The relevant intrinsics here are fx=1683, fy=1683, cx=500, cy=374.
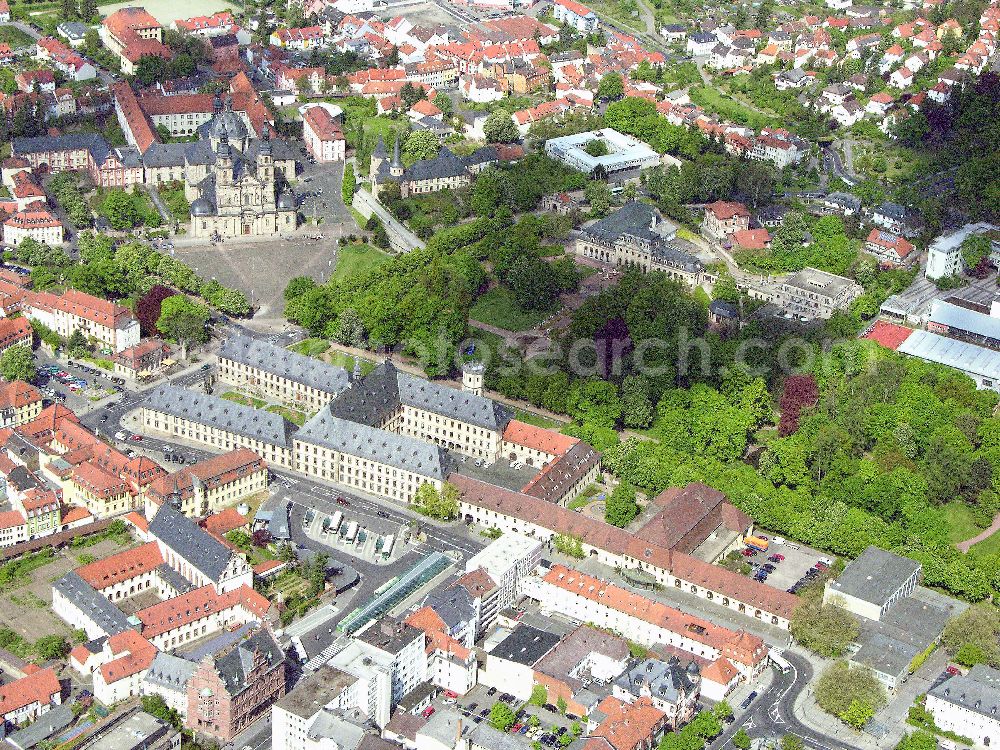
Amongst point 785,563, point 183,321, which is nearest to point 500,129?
point 183,321

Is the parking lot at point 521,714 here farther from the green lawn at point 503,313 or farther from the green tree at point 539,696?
the green lawn at point 503,313

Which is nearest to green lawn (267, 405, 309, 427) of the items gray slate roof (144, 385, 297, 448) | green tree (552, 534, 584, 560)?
gray slate roof (144, 385, 297, 448)

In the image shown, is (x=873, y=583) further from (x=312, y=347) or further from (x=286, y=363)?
(x=312, y=347)

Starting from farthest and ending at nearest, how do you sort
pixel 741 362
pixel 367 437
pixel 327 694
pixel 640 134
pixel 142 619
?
pixel 640 134, pixel 741 362, pixel 367 437, pixel 142 619, pixel 327 694

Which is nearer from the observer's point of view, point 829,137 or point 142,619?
point 142,619

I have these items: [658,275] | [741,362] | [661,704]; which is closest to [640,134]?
[658,275]

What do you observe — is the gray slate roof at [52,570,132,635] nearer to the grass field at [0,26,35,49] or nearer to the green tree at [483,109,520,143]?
the green tree at [483,109,520,143]

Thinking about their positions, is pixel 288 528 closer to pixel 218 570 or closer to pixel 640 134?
pixel 218 570
